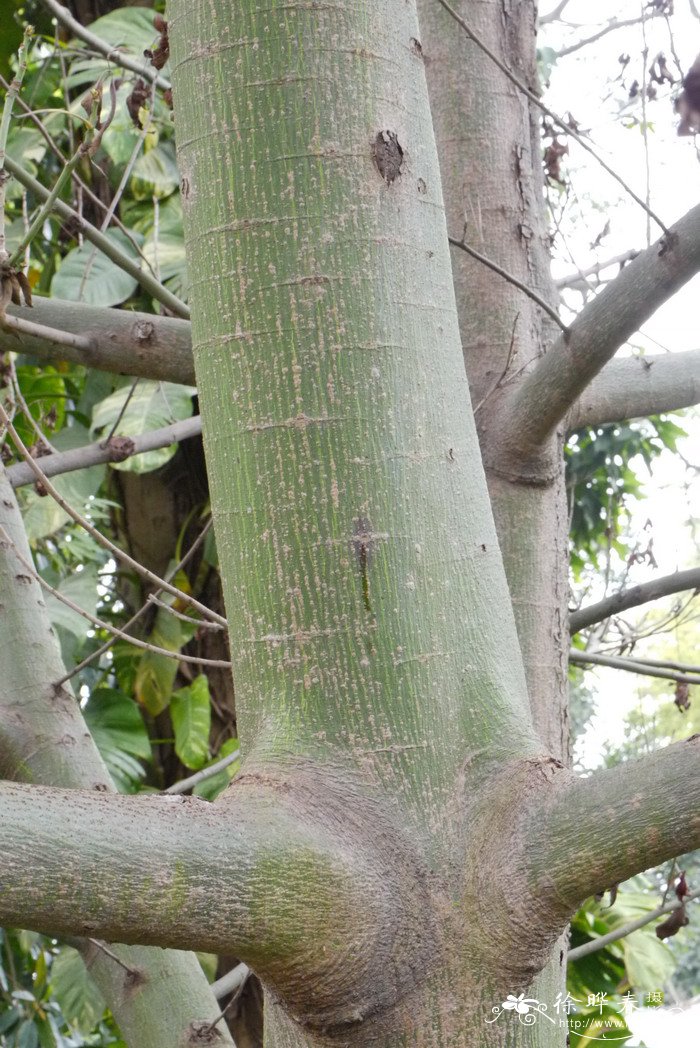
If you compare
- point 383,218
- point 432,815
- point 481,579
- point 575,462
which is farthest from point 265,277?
point 575,462

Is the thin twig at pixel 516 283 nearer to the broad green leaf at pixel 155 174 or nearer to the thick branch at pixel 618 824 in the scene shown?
the thick branch at pixel 618 824

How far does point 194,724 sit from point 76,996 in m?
0.81

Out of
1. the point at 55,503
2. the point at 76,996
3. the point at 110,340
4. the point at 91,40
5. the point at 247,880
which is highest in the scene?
the point at 91,40

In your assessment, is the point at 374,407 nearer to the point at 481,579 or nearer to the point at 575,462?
the point at 481,579

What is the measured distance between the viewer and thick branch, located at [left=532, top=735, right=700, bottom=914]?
0.61 meters

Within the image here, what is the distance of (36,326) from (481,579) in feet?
2.13

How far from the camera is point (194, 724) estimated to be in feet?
10.2

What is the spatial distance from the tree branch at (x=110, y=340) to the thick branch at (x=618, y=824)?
0.78 metres

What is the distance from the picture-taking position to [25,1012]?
115 inches

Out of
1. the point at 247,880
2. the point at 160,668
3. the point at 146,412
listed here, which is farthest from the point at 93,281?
the point at 247,880

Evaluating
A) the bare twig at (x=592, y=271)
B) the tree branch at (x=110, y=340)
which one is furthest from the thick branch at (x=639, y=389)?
the tree branch at (x=110, y=340)

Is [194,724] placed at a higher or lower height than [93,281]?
lower

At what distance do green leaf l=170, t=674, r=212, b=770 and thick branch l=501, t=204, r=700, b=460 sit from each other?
2.18 meters

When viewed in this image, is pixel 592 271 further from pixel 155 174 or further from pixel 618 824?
pixel 155 174
